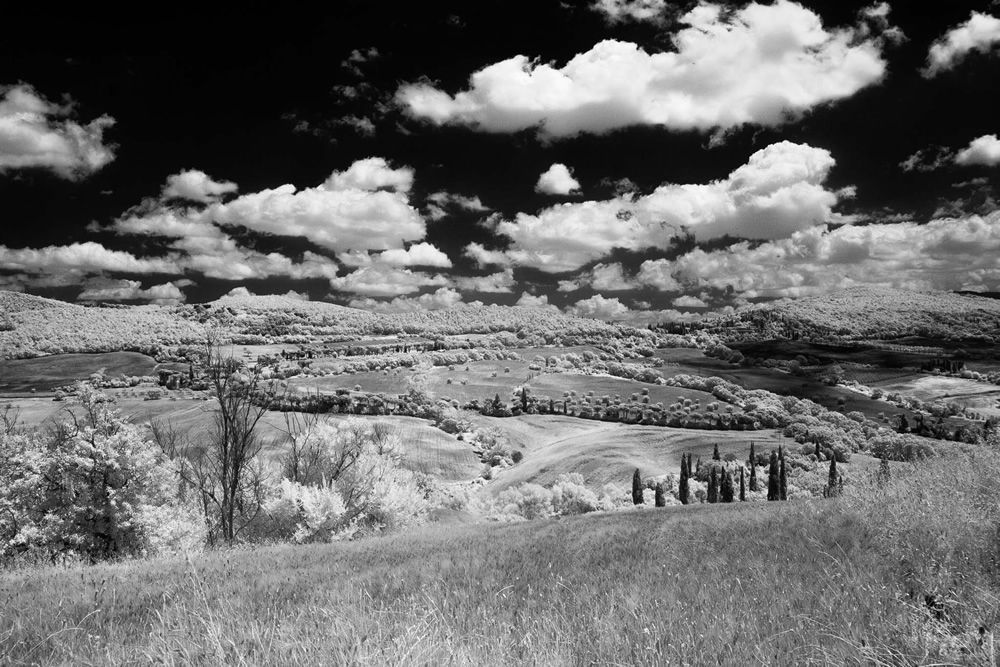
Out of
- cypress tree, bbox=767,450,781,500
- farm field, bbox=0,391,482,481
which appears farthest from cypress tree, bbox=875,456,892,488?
farm field, bbox=0,391,482,481

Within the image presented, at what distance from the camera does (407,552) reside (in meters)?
11.5

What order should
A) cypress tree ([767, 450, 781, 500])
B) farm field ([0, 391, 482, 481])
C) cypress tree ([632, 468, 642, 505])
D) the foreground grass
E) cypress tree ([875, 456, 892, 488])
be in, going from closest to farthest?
the foreground grass < cypress tree ([875, 456, 892, 488]) < cypress tree ([767, 450, 781, 500]) < cypress tree ([632, 468, 642, 505]) < farm field ([0, 391, 482, 481])

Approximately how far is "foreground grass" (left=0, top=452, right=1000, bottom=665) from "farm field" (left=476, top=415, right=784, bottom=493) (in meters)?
103

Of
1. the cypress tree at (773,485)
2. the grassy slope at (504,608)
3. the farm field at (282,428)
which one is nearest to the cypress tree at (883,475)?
the grassy slope at (504,608)

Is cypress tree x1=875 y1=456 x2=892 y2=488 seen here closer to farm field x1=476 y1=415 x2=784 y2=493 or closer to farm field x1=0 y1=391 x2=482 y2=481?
farm field x1=476 y1=415 x2=784 y2=493

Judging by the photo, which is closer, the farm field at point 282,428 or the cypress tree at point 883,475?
the cypress tree at point 883,475

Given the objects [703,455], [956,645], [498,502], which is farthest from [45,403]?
[956,645]

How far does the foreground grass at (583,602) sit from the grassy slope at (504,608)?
30mm

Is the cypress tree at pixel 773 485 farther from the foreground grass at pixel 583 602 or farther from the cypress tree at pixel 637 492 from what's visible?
the foreground grass at pixel 583 602

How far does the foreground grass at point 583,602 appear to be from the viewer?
12.9 feet

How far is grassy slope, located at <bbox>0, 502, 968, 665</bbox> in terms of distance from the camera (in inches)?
156

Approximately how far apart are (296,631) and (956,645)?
17.1ft

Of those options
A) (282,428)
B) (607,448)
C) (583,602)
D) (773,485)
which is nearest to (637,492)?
(773,485)

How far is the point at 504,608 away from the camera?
19.2 feet
